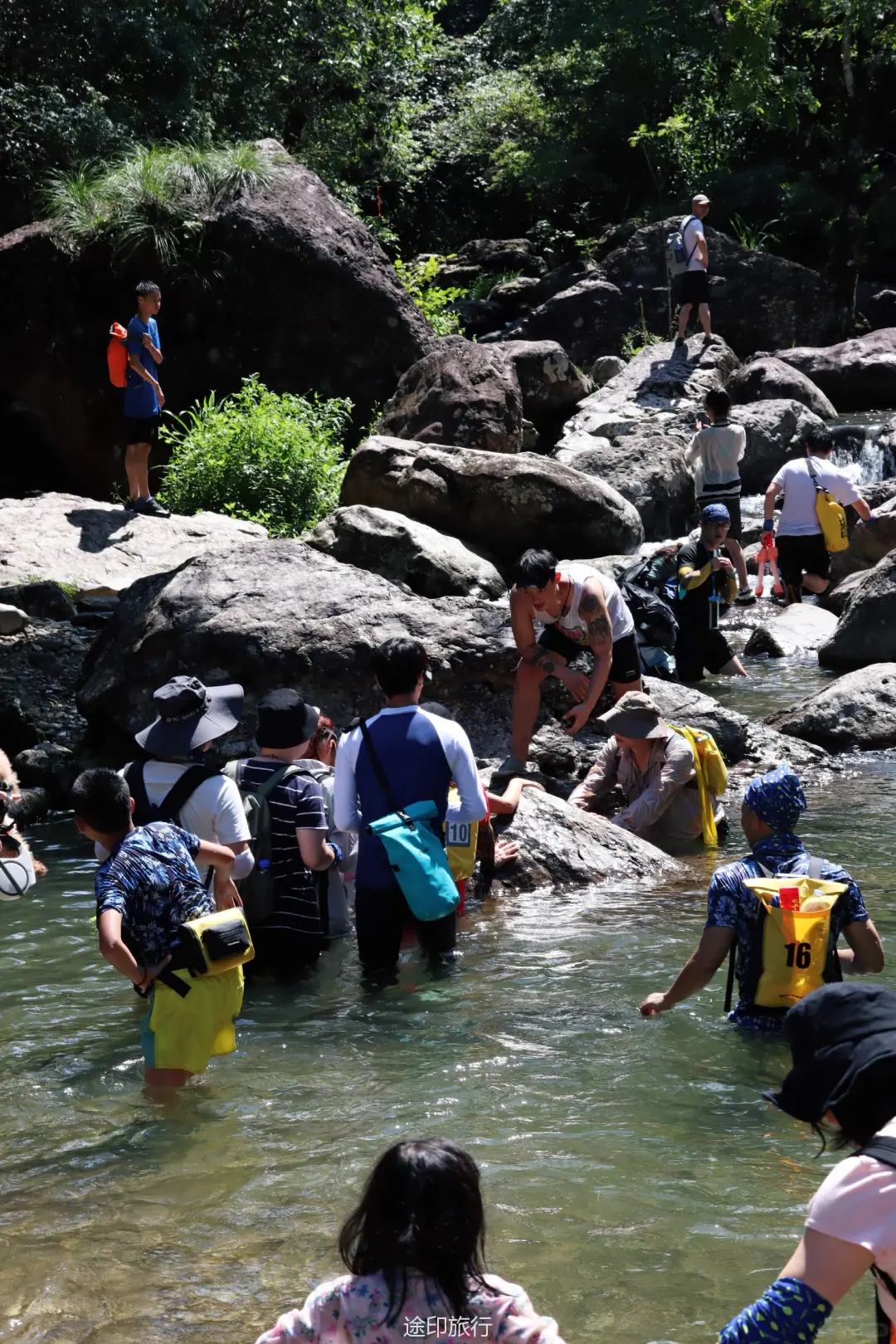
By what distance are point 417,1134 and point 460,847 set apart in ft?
6.46

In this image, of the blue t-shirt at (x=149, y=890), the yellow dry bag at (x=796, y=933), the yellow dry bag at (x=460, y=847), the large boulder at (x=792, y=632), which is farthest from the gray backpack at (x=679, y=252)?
the blue t-shirt at (x=149, y=890)

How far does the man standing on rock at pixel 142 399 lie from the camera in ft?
46.5

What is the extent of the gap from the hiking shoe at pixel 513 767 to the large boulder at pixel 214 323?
9.74 m

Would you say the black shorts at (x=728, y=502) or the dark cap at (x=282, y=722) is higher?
the black shorts at (x=728, y=502)

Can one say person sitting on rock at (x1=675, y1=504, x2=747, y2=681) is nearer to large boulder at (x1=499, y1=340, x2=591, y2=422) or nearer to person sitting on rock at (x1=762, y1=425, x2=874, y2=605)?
person sitting on rock at (x1=762, y1=425, x2=874, y2=605)

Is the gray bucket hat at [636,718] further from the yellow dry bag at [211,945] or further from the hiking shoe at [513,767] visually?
the yellow dry bag at [211,945]

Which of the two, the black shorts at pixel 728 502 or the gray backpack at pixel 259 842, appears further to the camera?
the black shorts at pixel 728 502

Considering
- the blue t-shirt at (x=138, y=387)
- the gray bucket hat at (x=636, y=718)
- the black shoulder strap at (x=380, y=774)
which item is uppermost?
the blue t-shirt at (x=138, y=387)

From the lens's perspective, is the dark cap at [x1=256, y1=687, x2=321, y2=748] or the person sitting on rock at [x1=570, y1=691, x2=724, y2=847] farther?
the person sitting on rock at [x1=570, y1=691, x2=724, y2=847]

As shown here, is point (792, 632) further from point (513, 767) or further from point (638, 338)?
point (638, 338)

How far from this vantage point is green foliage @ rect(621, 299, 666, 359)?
2559 cm

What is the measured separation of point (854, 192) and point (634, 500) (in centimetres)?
1658

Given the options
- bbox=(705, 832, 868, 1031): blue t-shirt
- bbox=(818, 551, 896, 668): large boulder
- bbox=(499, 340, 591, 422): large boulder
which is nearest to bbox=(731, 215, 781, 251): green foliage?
bbox=(499, 340, 591, 422): large boulder

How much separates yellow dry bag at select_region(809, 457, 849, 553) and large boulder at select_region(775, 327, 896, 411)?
10674 millimetres
